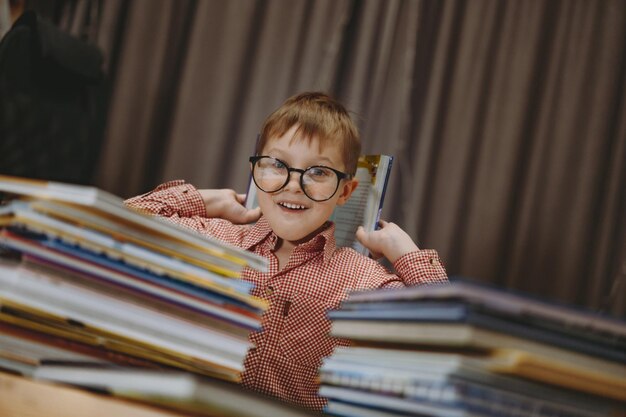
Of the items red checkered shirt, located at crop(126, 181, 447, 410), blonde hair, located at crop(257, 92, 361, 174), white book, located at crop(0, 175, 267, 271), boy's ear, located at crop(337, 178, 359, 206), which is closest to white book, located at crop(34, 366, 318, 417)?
white book, located at crop(0, 175, 267, 271)

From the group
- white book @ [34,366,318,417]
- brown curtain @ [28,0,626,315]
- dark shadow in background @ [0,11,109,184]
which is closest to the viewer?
white book @ [34,366,318,417]

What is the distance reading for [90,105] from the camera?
79.9 inches

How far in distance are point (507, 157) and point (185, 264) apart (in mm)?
1826

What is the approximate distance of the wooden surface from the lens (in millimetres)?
433

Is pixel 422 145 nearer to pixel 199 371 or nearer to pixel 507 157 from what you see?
pixel 507 157

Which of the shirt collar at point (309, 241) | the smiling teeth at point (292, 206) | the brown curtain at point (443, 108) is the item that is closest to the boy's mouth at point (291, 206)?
the smiling teeth at point (292, 206)

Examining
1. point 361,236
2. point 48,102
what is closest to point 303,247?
point 361,236

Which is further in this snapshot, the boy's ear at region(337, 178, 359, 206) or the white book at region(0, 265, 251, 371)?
the boy's ear at region(337, 178, 359, 206)

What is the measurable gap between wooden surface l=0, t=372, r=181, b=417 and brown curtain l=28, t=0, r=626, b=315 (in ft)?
5.68

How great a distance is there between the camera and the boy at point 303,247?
123 centimetres

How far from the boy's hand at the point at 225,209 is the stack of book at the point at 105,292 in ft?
3.14

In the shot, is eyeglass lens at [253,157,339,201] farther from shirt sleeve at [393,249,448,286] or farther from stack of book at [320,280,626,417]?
stack of book at [320,280,626,417]

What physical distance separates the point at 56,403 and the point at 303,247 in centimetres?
91

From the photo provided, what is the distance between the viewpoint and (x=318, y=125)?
1307 mm
